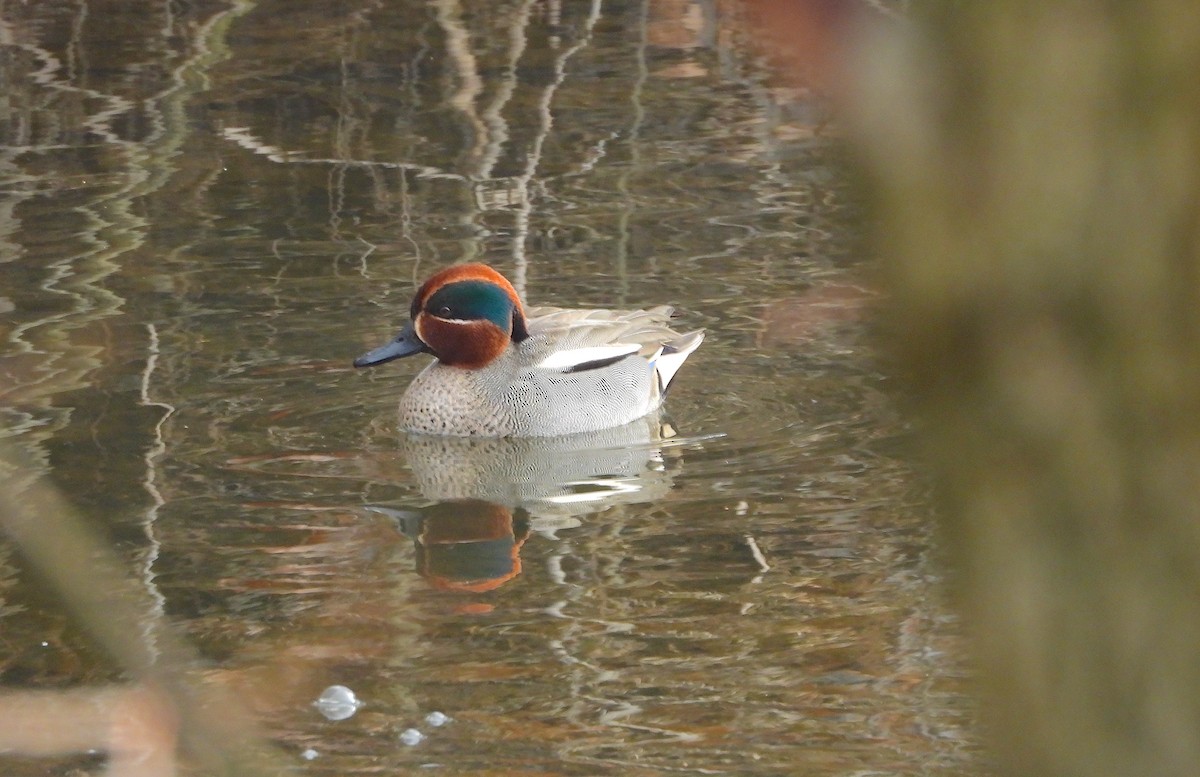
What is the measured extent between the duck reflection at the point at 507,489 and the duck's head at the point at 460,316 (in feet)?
1.74

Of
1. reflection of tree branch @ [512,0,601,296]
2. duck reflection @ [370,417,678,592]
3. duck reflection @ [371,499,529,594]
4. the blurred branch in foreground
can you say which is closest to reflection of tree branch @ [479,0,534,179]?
reflection of tree branch @ [512,0,601,296]

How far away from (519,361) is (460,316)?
346 mm

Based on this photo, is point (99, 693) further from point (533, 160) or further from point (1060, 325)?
point (533, 160)

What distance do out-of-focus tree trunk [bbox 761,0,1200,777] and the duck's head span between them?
25.1ft

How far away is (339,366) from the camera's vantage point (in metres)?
8.55

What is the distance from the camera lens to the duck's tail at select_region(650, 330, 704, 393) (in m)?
8.32

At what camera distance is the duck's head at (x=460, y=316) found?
8.38 metres

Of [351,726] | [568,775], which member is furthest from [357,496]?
[568,775]

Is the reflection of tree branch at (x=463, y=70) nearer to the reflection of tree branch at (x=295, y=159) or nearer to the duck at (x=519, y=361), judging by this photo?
the reflection of tree branch at (x=295, y=159)

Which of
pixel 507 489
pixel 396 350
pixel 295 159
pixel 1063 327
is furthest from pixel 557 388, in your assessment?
pixel 1063 327

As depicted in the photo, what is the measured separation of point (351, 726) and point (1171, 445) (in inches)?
163

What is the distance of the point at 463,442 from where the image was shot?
319 inches

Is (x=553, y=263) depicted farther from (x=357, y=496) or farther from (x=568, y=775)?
(x=568, y=775)

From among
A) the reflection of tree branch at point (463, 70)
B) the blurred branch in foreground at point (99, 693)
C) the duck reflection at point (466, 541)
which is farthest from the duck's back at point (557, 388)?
the blurred branch in foreground at point (99, 693)
